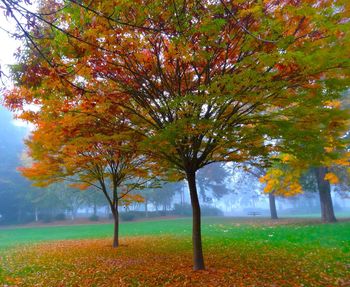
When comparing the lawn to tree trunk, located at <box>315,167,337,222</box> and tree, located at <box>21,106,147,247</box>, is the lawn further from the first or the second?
tree trunk, located at <box>315,167,337,222</box>

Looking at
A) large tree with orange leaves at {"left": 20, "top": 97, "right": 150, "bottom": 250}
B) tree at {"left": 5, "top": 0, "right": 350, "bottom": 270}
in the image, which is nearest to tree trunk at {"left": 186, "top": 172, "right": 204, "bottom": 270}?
tree at {"left": 5, "top": 0, "right": 350, "bottom": 270}

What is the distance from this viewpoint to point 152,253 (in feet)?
37.6

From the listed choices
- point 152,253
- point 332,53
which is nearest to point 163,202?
point 152,253

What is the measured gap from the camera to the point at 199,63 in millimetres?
7582

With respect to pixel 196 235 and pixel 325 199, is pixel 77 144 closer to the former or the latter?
pixel 196 235

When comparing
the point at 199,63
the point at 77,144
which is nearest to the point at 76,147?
the point at 77,144

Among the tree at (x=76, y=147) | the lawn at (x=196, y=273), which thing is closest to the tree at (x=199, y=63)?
the tree at (x=76, y=147)

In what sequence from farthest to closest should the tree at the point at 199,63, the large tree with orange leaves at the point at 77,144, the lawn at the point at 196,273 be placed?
the large tree with orange leaves at the point at 77,144 < the lawn at the point at 196,273 < the tree at the point at 199,63

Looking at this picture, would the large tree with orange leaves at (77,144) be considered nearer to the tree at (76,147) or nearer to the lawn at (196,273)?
the tree at (76,147)

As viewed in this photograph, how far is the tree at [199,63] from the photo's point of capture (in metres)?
5.37

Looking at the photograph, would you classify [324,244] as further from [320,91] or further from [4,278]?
[4,278]

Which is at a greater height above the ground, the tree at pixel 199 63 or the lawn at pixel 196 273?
the tree at pixel 199 63

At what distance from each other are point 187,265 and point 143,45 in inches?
240

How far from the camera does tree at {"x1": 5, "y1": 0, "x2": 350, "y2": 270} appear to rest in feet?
17.6
